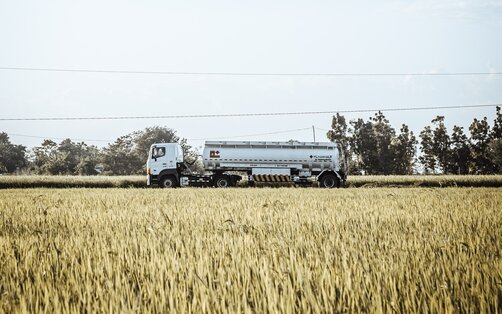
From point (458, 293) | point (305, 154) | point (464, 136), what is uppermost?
point (464, 136)

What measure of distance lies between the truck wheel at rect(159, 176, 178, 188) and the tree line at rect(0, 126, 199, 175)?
1753 inches

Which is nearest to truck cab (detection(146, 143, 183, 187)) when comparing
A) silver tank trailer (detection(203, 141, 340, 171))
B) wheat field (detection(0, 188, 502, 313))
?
silver tank trailer (detection(203, 141, 340, 171))

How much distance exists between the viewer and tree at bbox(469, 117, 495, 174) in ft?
222

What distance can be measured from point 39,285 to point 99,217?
16.3 feet

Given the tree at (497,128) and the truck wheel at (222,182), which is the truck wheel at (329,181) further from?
the tree at (497,128)

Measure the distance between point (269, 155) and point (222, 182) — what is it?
11.6ft

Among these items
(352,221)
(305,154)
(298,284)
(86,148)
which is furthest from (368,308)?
(86,148)

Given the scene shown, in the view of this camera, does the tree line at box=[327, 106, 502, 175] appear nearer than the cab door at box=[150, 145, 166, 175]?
No

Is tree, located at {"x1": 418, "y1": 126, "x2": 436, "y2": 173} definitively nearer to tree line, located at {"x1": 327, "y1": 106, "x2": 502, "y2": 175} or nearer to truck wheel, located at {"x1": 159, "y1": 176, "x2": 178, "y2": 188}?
tree line, located at {"x1": 327, "y1": 106, "x2": 502, "y2": 175}

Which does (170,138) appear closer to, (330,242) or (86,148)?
(86,148)

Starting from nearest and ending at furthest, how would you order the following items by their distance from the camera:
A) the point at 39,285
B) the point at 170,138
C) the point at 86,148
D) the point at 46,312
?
the point at 46,312 < the point at 39,285 < the point at 170,138 < the point at 86,148

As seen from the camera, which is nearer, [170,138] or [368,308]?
[368,308]

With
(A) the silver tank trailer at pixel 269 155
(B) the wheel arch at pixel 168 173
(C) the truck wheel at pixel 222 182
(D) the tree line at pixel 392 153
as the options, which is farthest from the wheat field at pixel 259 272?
(D) the tree line at pixel 392 153

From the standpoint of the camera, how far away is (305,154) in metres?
27.8
